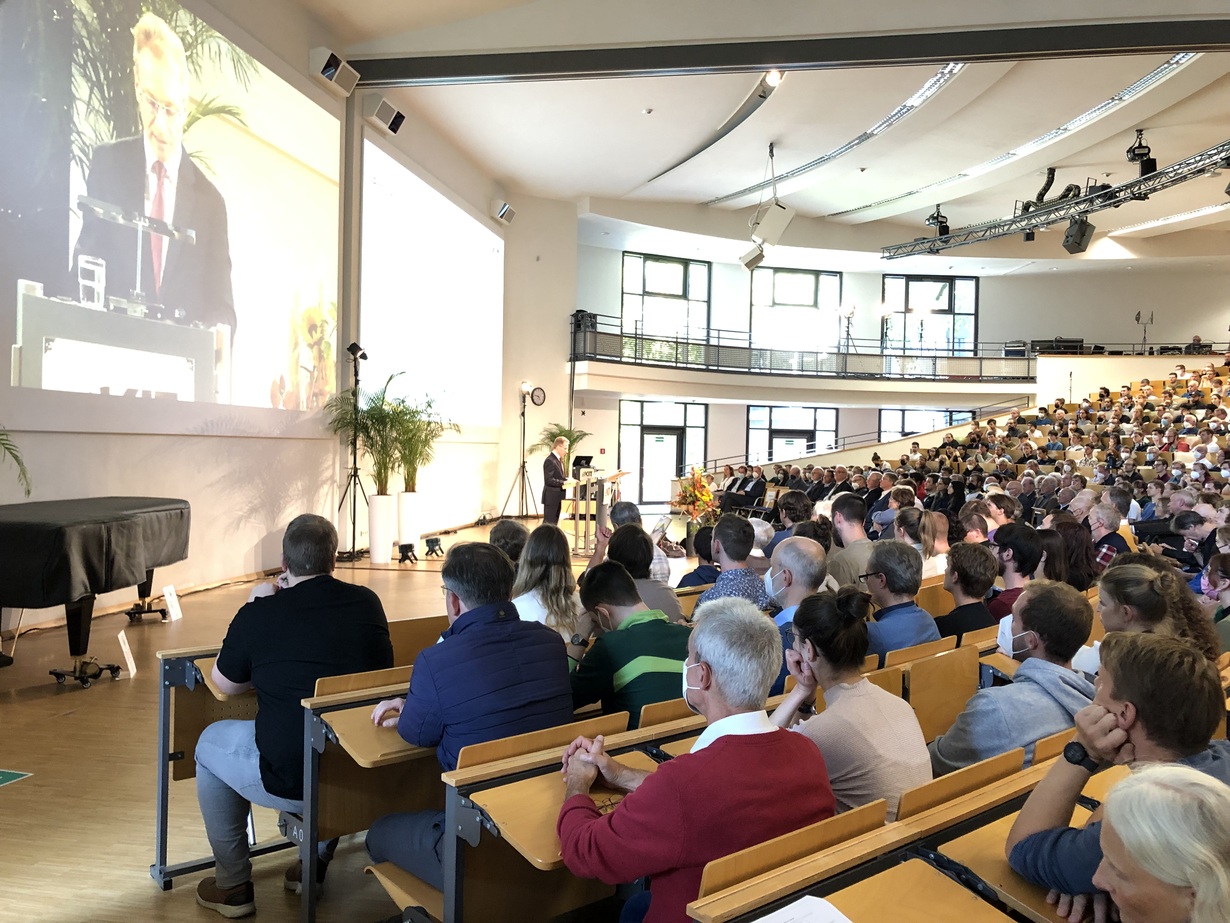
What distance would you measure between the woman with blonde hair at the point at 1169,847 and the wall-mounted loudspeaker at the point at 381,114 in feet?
33.8

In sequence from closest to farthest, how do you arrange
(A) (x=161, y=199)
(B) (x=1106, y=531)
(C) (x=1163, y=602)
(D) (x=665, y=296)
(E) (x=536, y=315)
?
(C) (x=1163, y=602) < (B) (x=1106, y=531) < (A) (x=161, y=199) < (E) (x=536, y=315) < (D) (x=665, y=296)

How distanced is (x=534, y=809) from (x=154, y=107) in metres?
6.65

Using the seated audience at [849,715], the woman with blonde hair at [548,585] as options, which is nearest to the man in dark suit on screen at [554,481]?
the woman with blonde hair at [548,585]

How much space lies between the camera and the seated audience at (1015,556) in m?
4.05

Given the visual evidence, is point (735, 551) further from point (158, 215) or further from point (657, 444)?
point (657, 444)

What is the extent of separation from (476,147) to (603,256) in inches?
247

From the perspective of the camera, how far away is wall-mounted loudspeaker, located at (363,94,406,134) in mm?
9859

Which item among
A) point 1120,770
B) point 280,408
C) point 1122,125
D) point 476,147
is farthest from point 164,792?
point 1122,125

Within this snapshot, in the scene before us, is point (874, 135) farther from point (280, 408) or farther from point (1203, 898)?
point (1203, 898)

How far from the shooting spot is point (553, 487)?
12414mm

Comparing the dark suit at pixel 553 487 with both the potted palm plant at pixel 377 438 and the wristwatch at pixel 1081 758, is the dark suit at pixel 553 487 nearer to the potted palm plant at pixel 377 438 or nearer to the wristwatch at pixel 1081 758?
the potted palm plant at pixel 377 438

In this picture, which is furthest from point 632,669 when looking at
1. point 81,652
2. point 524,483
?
point 524,483

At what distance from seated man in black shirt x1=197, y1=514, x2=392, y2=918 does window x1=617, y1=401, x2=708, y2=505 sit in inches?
688

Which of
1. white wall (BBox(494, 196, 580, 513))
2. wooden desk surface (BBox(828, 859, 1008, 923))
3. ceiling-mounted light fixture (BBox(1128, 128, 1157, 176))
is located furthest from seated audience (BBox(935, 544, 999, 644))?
ceiling-mounted light fixture (BBox(1128, 128, 1157, 176))
